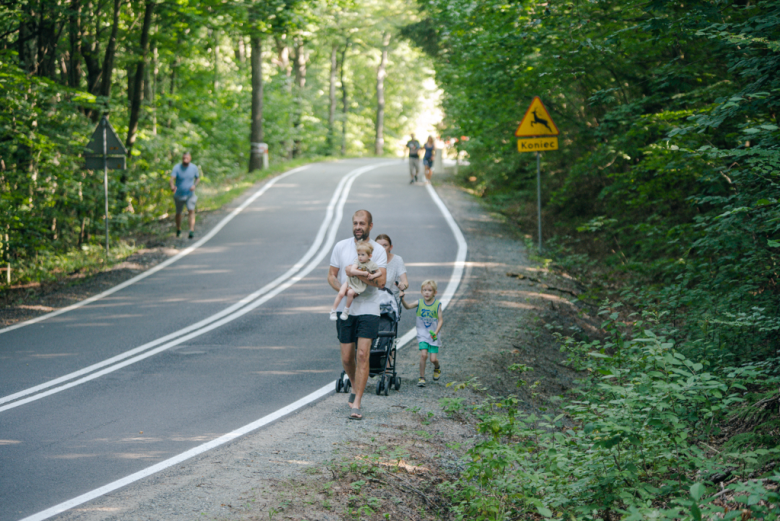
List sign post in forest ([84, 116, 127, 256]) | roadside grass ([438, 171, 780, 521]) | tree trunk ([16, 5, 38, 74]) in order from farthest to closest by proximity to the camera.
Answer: tree trunk ([16, 5, 38, 74])
sign post in forest ([84, 116, 127, 256])
roadside grass ([438, 171, 780, 521])

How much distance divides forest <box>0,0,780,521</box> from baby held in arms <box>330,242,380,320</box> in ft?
5.78

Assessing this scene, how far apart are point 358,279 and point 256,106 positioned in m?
24.8

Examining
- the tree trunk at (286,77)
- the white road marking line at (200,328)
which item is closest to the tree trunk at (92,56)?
the white road marking line at (200,328)

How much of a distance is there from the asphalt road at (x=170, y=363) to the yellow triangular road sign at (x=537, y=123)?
3284mm

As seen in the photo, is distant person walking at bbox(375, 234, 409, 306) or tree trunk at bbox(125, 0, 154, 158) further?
tree trunk at bbox(125, 0, 154, 158)

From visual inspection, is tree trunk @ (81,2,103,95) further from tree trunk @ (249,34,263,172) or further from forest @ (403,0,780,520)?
forest @ (403,0,780,520)

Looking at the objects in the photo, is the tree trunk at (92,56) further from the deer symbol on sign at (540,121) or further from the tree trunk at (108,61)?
the deer symbol on sign at (540,121)

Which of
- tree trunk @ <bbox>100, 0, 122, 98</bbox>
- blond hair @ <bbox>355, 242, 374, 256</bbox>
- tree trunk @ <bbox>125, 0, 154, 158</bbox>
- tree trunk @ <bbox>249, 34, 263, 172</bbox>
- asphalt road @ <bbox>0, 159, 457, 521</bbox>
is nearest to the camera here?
asphalt road @ <bbox>0, 159, 457, 521</bbox>

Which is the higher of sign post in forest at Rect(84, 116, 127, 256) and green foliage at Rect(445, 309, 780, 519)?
sign post in forest at Rect(84, 116, 127, 256)

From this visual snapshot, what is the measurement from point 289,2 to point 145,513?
56.0ft

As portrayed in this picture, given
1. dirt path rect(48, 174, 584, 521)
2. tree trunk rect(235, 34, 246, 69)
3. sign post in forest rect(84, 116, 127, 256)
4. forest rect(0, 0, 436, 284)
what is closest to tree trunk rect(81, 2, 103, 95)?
forest rect(0, 0, 436, 284)

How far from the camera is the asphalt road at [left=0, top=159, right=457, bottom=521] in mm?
5871

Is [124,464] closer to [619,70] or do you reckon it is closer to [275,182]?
[619,70]

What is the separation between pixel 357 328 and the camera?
6.78m
